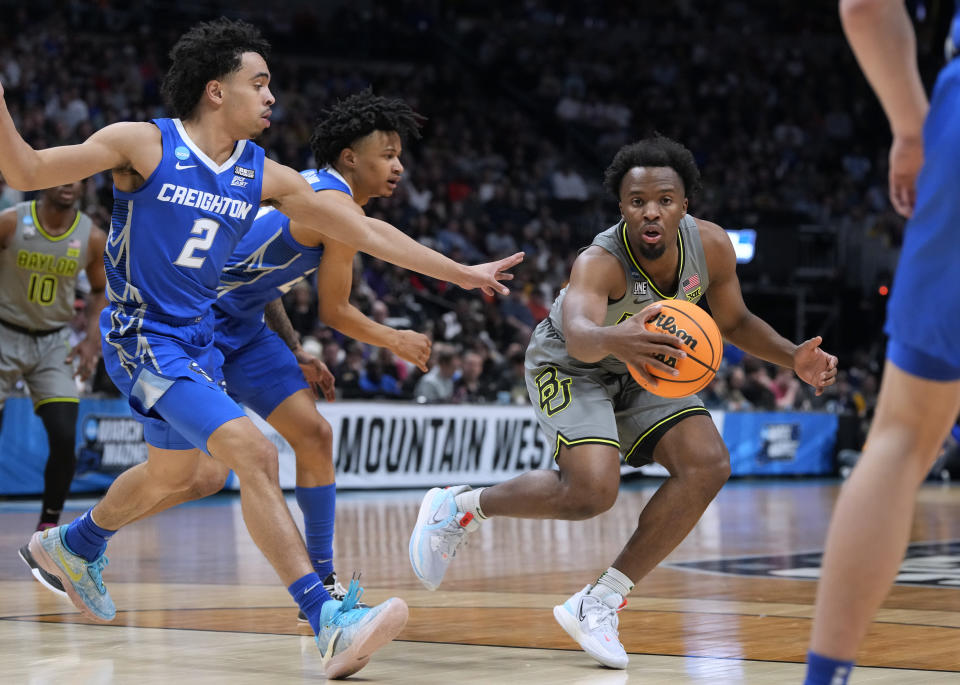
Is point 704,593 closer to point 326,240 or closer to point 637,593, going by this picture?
point 637,593

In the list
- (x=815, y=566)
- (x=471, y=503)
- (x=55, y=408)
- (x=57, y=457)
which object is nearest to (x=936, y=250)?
(x=471, y=503)

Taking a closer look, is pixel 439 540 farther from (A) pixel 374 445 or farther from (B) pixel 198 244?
(A) pixel 374 445

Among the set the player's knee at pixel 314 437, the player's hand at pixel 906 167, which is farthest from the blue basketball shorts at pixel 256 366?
the player's hand at pixel 906 167

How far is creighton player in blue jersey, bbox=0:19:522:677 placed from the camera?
4.14 meters

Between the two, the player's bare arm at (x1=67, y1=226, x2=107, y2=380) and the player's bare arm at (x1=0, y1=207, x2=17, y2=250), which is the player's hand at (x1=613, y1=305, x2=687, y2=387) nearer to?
the player's bare arm at (x1=67, y1=226, x2=107, y2=380)

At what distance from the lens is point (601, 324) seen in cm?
463

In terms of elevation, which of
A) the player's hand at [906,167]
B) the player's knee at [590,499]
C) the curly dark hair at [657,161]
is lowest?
the player's knee at [590,499]

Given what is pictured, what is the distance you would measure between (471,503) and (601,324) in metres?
1.01

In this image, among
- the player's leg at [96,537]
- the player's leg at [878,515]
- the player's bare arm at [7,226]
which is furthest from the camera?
the player's bare arm at [7,226]

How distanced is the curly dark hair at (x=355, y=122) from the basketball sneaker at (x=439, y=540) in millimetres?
1562

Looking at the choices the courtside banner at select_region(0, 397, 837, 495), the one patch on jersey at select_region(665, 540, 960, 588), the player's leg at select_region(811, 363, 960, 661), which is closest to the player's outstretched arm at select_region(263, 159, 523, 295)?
the player's leg at select_region(811, 363, 960, 661)

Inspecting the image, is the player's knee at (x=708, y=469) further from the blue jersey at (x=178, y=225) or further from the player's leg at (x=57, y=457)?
the player's leg at (x=57, y=457)

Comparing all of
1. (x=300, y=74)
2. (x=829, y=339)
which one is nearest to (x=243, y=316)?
(x=300, y=74)

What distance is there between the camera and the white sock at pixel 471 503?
16.8ft
